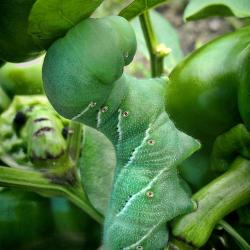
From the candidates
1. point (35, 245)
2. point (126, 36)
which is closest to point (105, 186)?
point (35, 245)

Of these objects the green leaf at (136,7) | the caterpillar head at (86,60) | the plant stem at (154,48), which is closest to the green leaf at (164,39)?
the plant stem at (154,48)

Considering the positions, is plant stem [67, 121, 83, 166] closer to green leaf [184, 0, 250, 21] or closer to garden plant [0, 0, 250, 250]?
garden plant [0, 0, 250, 250]

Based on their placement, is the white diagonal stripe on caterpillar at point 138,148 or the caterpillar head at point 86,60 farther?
the white diagonal stripe on caterpillar at point 138,148

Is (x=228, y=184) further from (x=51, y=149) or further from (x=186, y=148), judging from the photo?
(x=51, y=149)

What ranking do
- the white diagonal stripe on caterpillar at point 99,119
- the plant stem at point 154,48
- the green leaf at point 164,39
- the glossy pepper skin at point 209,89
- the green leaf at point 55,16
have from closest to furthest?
the green leaf at point 55,16 < the white diagonal stripe on caterpillar at point 99,119 < the glossy pepper skin at point 209,89 < the plant stem at point 154,48 < the green leaf at point 164,39

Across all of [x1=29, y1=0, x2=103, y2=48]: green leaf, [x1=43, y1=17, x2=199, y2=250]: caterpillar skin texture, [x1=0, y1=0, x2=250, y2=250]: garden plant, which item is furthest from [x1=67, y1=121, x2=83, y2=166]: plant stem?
[x1=29, y1=0, x2=103, y2=48]: green leaf

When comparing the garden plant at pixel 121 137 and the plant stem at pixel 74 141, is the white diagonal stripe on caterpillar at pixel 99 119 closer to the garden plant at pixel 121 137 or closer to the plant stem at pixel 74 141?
the garden plant at pixel 121 137

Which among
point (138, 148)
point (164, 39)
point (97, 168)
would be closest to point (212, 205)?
point (138, 148)
